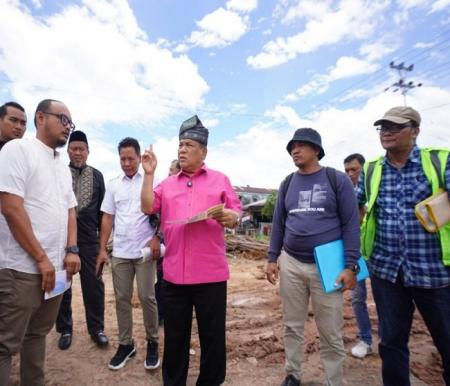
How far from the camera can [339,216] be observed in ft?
9.28

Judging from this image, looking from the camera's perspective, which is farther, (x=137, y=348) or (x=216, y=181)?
(x=137, y=348)

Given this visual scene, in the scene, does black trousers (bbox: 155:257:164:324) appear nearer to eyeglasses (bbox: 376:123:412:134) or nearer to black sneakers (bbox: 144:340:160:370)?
black sneakers (bbox: 144:340:160:370)

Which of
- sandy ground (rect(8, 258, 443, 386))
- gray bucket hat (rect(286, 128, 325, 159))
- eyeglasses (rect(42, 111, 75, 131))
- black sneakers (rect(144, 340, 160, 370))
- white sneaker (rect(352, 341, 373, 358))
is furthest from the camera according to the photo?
white sneaker (rect(352, 341, 373, 358))

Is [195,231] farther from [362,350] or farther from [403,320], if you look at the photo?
[362,350]

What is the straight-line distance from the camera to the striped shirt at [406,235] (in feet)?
7.33

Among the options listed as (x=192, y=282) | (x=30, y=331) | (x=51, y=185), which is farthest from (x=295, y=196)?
(x=30, y=331)

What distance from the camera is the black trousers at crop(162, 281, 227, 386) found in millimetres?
2631

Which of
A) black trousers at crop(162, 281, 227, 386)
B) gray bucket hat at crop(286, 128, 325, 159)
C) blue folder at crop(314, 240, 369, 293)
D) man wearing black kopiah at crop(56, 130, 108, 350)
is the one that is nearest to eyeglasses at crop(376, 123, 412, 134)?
gray bucket hat at crop(286, 128, 325, 159)

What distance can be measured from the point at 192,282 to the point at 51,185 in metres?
1.33

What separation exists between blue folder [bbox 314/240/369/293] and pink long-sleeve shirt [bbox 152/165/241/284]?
0.78 meters

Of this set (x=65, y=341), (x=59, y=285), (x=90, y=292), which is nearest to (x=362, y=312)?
(x=59, y=285)

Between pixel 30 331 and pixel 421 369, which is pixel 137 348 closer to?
pixel 30 331

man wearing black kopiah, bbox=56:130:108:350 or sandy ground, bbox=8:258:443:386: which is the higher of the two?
man wearing black kopiah, bbox=56:130:108:350

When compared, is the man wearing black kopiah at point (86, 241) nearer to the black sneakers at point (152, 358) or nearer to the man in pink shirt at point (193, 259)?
the black sneakers at point (152, 358)
